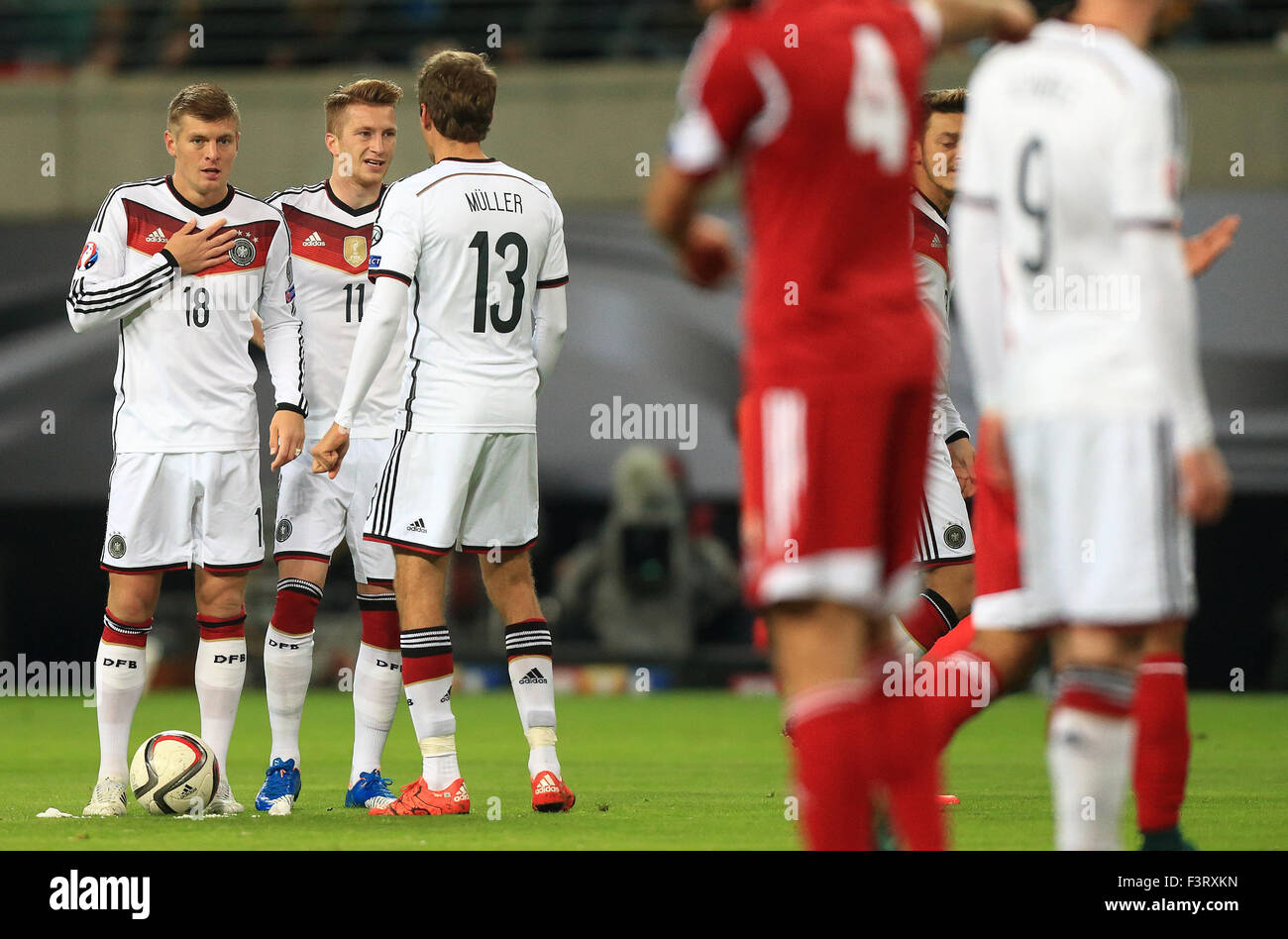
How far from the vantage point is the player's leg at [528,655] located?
20.2 feet

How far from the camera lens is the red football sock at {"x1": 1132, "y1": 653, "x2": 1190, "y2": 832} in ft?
14.7

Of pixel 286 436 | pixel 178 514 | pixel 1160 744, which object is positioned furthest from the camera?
pixel 286 436

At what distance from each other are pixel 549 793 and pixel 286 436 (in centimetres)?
159

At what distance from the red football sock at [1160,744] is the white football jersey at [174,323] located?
3.33 metres

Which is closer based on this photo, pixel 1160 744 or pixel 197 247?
pixel 1160 744

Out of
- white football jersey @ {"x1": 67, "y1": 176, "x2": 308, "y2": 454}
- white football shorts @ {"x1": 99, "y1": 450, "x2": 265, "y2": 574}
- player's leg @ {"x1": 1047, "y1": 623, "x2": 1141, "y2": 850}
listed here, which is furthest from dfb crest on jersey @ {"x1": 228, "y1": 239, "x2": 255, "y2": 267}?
player's leg @ {"x1": 1047, "y1": 623, "x2": 1141, "y2": 850}

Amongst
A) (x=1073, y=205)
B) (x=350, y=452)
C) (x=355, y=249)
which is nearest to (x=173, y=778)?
(x=350, y=452)

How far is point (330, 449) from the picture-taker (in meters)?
5.95

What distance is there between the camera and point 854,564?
3.28 m

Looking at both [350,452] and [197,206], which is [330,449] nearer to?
[350,452]

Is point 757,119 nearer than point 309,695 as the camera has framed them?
Yes
